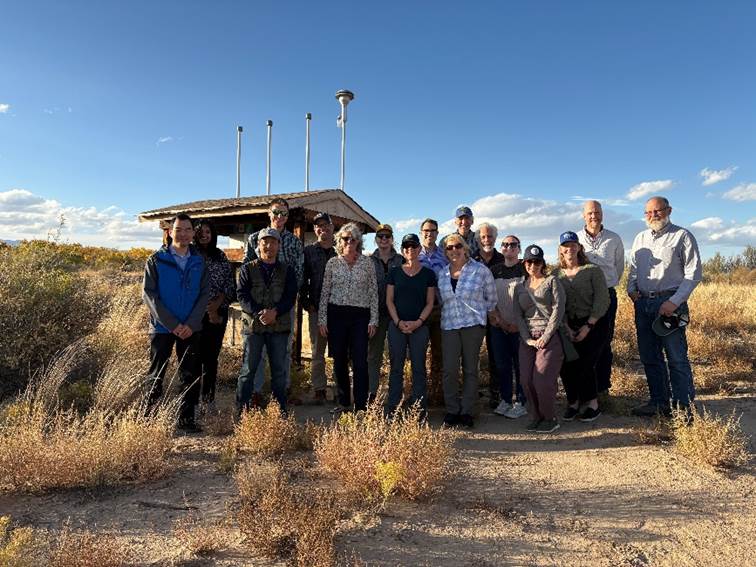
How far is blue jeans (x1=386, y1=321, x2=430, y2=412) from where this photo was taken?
5.04m

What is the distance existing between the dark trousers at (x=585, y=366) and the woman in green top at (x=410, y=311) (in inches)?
61.1

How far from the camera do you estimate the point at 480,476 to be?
3.96 m

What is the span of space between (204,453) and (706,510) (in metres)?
3.98

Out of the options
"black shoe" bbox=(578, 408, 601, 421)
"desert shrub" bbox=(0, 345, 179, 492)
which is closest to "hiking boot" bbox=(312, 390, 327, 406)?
"desert shrub" bbox=(0, 345, 179, 492)

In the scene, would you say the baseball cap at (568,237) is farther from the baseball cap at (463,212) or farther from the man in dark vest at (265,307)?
the man in dark vest at (265,307)

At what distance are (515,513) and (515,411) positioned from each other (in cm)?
232

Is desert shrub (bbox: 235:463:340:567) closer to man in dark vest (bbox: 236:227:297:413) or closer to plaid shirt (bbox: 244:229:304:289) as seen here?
man in dark vest (bbox: 236:227:297:413)

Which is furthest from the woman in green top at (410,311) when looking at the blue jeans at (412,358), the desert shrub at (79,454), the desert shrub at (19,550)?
the desert shrub at (19,550)

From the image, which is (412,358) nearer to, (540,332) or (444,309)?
(444,309)

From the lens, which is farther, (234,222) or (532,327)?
(234,222)

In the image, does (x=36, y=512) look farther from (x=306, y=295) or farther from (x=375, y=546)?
(x=306, y=295)

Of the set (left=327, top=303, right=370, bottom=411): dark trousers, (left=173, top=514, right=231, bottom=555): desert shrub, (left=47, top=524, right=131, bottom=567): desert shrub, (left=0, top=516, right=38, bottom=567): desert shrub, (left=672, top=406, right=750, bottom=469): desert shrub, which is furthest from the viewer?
(left=327, top=303, right=370, bottom=411): dark trousers

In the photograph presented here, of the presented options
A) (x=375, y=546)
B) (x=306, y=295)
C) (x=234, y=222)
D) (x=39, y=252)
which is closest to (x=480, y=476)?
(x=375, y=546)

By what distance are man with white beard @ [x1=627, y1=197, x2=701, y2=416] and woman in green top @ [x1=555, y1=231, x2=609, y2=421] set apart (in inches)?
19.5
